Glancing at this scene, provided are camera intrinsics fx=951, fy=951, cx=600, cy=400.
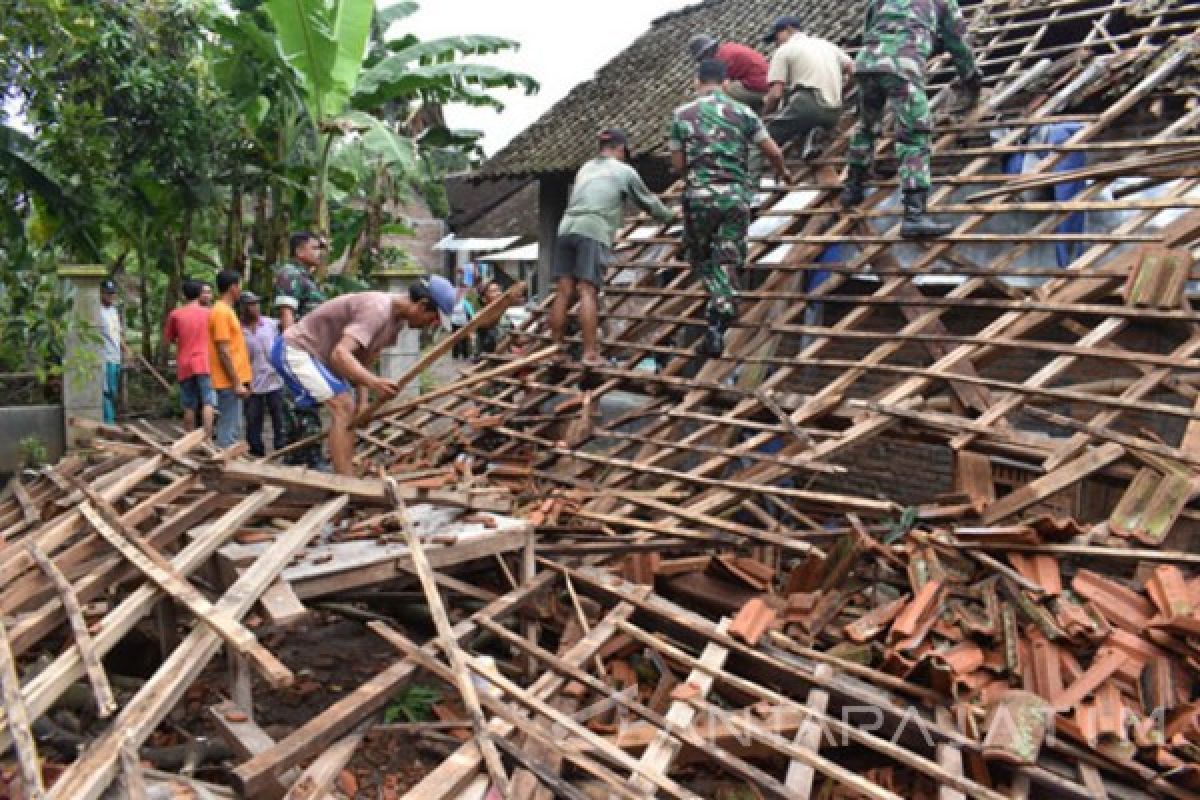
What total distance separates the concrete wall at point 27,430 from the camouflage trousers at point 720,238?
19.3ft

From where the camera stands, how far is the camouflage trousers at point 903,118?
5.79 meters

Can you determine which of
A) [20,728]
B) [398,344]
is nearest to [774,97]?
[398,344]

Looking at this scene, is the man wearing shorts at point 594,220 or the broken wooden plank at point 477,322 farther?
the man wearing shorts at point 594,220

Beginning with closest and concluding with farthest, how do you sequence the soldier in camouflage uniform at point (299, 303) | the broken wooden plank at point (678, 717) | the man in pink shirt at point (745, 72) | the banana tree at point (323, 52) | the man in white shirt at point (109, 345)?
the broken wooden plank at point (678, 717) < the soldier in camouflage uniform at point (299, 303) < the man in pink shirt at point (745, 72) < the man in white shirt at point (109, 345) < the banana tree at point (323, 52)

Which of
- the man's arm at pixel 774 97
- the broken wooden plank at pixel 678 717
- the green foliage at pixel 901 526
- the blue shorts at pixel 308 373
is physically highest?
the man's arm at pixel 774 97

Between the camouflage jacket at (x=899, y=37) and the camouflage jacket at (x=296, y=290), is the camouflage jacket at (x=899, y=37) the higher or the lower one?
the higher one

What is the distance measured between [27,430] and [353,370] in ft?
15.9

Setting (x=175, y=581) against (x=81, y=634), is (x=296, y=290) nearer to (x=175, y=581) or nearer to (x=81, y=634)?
(x=175, y=581)

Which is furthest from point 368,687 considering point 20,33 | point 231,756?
point 20,33

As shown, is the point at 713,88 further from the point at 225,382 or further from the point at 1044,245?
the point at 225,382

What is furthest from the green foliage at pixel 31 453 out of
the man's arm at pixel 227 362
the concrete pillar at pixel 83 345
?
the man's arm at pixel 227 362

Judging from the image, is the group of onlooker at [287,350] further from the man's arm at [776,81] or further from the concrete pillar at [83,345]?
the man's arm at [776,81]

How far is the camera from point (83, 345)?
27.0 ft

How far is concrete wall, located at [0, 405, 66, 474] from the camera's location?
8.04 metres
